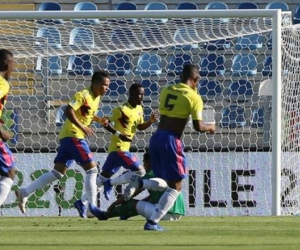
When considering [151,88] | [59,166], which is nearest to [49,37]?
[151,88]

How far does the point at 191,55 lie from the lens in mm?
15914

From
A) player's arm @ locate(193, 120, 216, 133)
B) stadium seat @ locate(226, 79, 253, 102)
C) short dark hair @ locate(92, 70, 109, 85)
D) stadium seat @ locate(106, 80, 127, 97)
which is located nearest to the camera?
player's arm @ locate(193, 120, 216, 133)

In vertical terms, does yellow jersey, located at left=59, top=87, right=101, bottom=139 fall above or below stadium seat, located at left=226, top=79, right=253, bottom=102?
above

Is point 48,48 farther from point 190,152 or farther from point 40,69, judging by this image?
point 190,152

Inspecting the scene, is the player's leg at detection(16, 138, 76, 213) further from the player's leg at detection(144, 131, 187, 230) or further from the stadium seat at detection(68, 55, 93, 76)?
the stadium seat at detection(68, 55, 93, 76)

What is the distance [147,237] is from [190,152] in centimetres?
575

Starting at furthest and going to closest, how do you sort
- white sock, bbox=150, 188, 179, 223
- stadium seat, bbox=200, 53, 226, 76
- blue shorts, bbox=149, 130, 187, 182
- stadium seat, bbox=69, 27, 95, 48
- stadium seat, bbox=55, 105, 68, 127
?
stadium seat, bbox=200, 53, 226, 76 → stadium seat, bbox=69, 27, 95, 48 → stadium seat, bbox=55, 105, 68, 127 → blue shorts, bbox=149, 130, 187, 182 → white sock, bbox=150, 188, 179, 223

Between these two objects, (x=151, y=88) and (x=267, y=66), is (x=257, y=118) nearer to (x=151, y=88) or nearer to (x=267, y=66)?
(x=151, y=88)

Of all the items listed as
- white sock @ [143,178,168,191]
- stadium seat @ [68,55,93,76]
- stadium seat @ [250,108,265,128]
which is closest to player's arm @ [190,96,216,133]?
white sock @ [143,178,168,191]

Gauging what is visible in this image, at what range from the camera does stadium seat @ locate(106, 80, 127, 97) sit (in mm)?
15922

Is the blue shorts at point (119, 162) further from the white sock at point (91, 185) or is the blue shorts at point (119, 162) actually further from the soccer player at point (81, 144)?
the white sock at point (91, 185)

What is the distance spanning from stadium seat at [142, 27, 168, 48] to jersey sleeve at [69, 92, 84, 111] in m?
3.50

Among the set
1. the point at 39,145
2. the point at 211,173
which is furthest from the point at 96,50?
the point at 211,173

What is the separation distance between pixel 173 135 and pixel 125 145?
4054 mm
